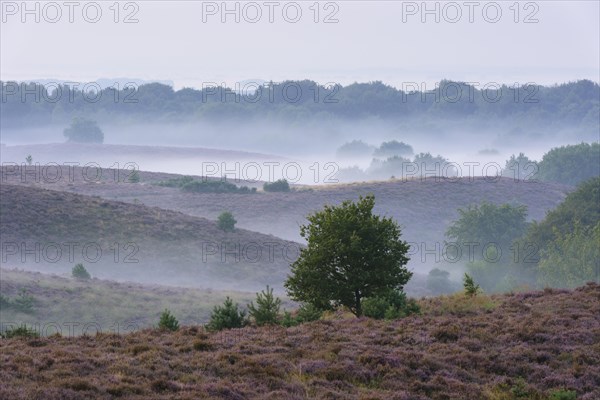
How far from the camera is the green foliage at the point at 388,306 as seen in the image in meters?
29.8

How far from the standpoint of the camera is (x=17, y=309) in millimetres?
48812

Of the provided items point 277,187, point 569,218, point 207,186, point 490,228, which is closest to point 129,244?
point 207,186

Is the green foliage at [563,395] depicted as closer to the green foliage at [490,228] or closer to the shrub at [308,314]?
the shrub at [308,314]

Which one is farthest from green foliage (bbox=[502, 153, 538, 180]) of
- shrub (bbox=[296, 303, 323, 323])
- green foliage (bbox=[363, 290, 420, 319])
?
shrub (bbox=[296, 303, 323, 323])

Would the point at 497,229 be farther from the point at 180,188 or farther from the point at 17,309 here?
the point at 17,309

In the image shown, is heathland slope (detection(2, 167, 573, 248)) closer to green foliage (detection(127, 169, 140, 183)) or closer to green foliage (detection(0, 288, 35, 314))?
green foliage (detection(127, 169, 140, 183))

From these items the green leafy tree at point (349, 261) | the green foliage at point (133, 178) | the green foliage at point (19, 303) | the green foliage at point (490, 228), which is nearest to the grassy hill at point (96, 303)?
the green foliage at point (19, 303)

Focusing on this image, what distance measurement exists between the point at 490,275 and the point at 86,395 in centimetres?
7101

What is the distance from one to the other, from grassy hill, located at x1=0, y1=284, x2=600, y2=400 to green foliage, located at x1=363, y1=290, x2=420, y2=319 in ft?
3.85

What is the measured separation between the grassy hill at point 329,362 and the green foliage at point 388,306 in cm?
117

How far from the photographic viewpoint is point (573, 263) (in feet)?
242

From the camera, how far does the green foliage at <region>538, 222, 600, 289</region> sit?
2859 inches

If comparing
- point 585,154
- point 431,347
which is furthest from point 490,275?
point 585,154

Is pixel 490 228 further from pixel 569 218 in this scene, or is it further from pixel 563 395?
pixel 563 395
